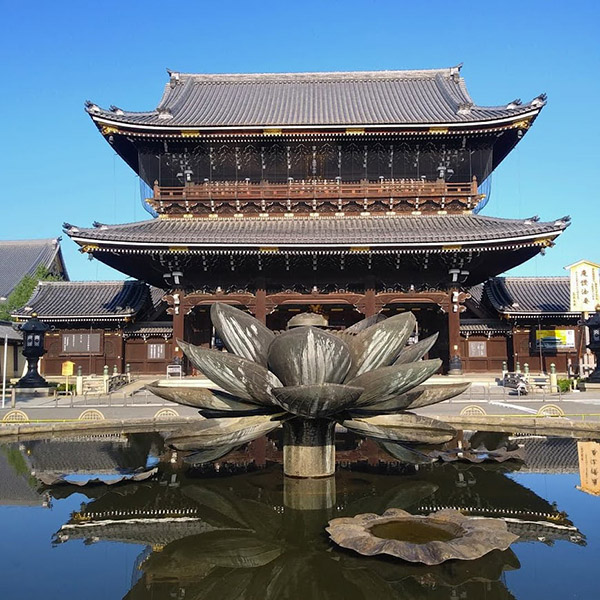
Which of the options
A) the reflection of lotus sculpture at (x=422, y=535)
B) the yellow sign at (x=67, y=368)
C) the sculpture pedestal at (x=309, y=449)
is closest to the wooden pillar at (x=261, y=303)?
the yellow sign at (x=67, y=368)

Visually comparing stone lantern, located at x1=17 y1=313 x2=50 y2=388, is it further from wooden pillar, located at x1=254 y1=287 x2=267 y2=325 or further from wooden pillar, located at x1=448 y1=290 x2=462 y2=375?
wooden pillar, located at x1=448 y1=290 x2=462 y2=375

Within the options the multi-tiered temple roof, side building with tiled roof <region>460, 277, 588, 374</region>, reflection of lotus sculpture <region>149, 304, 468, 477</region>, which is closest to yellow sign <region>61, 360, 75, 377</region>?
the multi-tiered temple roof

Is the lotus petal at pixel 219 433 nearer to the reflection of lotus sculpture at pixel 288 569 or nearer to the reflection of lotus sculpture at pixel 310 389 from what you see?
the reflection of lotus sculpture at pixel 310 389

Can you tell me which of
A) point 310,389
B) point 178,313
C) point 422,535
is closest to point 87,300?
point 178,313

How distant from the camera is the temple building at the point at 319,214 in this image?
874 inches

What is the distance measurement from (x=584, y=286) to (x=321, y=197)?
42.3ft

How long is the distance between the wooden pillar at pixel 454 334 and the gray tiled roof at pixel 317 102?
26.2 feet

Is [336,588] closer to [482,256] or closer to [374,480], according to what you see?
[374,480]

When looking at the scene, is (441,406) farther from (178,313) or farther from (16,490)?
(16,490)

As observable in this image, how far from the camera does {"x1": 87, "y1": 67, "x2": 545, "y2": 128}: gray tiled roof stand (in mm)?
24438

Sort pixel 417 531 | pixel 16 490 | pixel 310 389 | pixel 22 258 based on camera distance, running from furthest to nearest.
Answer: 1. pixel 22 258
2. pixel 16 490
3. pixel 310 389
4. pixel 417 531

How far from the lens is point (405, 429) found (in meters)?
7.75

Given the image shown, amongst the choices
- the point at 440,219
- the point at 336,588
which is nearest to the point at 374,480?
the point at 336,588

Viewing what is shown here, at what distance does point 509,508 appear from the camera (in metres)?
7.18
